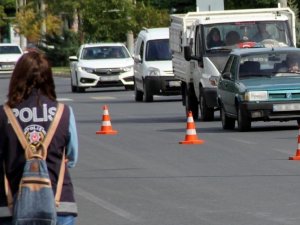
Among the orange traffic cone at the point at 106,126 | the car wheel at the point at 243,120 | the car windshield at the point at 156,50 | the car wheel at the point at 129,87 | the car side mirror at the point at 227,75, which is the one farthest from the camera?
the car wheel at the point at 129,87

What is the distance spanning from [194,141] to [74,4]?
167 ft

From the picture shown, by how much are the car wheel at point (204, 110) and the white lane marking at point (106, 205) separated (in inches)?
484

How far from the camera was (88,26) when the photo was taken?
65.8 meters

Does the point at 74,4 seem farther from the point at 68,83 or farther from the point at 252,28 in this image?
the point at 252,28

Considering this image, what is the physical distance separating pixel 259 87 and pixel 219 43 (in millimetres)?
4963

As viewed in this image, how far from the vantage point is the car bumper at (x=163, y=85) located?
3678cm

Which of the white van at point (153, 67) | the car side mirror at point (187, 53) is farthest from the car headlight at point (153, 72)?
the car side mirror at point (187, 53)

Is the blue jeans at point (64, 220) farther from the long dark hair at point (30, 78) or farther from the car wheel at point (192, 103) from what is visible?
the car wheel at point (192, 103)

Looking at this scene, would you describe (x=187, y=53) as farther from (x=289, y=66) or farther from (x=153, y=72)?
(x=153, y=72)

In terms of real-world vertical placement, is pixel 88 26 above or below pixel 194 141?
below

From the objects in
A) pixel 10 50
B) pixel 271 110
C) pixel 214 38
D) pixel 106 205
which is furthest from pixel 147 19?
pixel 106 205

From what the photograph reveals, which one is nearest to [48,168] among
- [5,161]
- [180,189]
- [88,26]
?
[5,161]

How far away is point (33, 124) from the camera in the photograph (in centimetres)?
731

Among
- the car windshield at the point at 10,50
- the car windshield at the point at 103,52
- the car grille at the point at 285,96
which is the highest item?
the car grille at the point at 285,96
